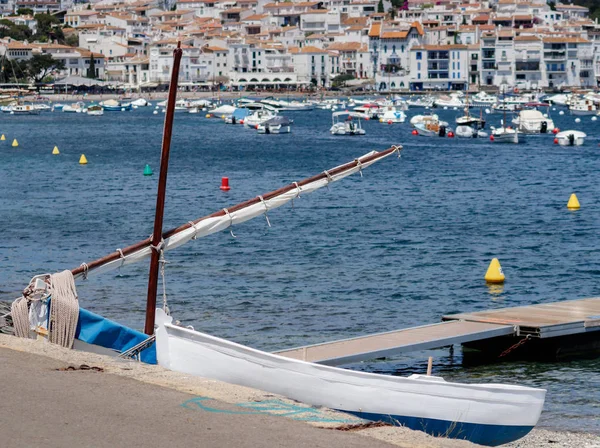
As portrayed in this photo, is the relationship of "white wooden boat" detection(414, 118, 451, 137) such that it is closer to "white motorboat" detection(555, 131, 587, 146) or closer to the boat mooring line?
"white motorboat" detection(555, 131, 587, 146)

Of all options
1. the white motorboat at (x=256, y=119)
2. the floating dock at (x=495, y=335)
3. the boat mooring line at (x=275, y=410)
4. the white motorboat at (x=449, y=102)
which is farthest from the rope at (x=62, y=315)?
the white motorboat at (x=449, y=102)

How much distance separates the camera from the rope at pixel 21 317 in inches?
481

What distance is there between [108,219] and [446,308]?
17.6m

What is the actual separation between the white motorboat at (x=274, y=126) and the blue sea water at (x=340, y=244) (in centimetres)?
2720

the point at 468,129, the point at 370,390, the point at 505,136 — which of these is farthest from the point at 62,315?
the point at 468,129

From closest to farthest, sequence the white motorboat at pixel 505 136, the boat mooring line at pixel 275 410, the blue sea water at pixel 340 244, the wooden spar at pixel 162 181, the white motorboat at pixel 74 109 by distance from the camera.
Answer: the boat mooring line at pixel 275 410, the wooden spar at pixel 162 181, the blue sea water at pixel 340 244, the white motorboat at pixel 505 136, the white motorboat at pixel 74 109

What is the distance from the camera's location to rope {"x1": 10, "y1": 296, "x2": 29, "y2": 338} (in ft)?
40.1

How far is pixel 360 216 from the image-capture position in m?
37.7

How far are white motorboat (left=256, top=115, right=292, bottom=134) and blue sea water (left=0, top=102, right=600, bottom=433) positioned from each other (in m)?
27.2

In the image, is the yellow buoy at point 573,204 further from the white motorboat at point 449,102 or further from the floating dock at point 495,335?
the white motorboat at point 449,102

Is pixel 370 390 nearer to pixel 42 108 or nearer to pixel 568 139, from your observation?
pixel 568 139

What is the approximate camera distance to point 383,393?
10195mm

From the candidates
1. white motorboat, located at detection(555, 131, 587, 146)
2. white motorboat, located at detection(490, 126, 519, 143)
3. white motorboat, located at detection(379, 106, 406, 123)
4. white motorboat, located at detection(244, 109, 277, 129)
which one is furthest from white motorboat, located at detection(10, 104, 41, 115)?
white motorboat, located at detection(555, 131, 587, 146)

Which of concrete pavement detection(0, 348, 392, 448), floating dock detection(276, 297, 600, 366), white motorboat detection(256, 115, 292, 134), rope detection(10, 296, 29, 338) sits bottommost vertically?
white motorboat detection(256, 115, 292, 134)
